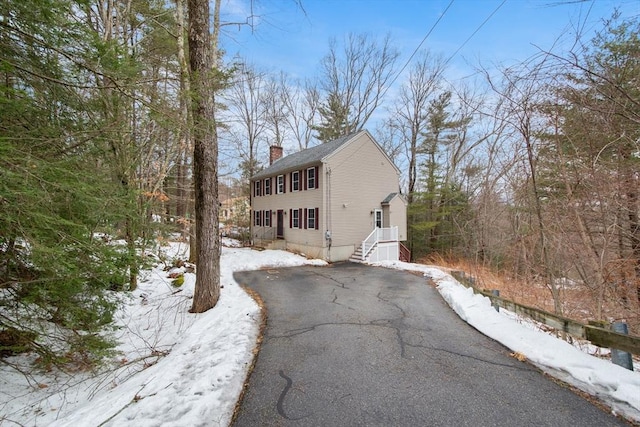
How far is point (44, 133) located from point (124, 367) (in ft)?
10.6

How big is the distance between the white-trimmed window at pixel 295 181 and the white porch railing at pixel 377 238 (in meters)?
4.92

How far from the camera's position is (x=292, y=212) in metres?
→ 16.6

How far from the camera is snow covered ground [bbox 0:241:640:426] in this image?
2.48 metres

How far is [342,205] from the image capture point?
14.6m

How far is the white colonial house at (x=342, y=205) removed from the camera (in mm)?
14203

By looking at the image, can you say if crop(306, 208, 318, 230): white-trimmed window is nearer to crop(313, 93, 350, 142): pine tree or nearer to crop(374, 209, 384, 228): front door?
crop(374, 209, 384, 228): front door

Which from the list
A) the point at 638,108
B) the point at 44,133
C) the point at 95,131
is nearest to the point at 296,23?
the point at 95,131

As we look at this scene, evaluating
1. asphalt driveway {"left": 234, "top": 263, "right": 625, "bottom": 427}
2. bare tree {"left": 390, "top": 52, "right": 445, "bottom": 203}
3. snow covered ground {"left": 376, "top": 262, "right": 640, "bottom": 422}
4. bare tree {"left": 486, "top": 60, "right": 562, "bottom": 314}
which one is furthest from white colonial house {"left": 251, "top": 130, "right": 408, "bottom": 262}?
bare tree {"left": 486, "top": 60, "right": 562, "bottom": 314}

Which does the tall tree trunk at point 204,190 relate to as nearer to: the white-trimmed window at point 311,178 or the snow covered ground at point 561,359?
the snow covered ground at point 561,359

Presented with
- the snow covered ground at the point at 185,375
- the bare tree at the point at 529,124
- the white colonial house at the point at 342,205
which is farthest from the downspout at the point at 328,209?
the bare tree at the point at 529,124

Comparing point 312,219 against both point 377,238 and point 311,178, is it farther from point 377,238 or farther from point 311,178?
point 377,238

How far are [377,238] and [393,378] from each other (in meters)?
11.8

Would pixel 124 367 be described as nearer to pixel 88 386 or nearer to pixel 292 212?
pixel 88 386

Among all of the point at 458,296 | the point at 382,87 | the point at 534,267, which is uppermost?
the point at 382,87
